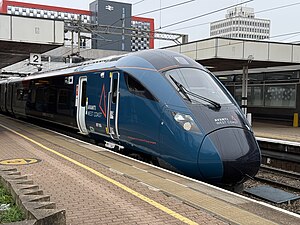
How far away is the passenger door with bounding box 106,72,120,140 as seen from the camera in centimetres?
988

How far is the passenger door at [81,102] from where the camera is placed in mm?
12031

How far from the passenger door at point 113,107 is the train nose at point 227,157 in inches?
119

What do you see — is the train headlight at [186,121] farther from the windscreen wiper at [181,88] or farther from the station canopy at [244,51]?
the station canopy at [244,51]

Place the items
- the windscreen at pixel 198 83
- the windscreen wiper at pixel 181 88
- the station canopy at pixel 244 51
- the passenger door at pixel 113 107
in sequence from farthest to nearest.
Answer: the station canopy at pixel 244 51, the passenger door at pixel 113 107, the windscreen at pixel 198 83, the windscreen wiper at pixel 181 88

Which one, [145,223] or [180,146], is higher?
[180,146]

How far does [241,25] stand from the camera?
22.1 meters

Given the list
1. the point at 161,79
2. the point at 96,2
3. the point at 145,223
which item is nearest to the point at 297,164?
the point at 161,79

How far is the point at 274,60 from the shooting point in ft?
66.6

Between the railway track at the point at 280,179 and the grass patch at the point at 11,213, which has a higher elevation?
the grass patch at the point at 11,213

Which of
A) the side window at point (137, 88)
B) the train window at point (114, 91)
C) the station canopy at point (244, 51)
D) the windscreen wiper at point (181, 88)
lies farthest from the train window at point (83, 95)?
the station canopy at point (244, 51)

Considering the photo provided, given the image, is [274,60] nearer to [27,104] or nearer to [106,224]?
[27,104]

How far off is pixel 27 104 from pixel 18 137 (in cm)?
649

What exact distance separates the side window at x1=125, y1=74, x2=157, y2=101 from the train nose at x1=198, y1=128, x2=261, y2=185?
1.73 m

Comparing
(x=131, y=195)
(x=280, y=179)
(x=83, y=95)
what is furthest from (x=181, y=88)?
(x=280, y=179)
